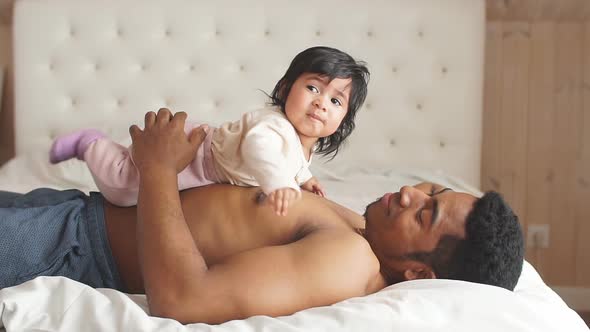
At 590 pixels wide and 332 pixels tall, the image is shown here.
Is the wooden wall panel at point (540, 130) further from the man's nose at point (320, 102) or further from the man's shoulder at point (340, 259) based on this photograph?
the man's shoulder at point (340, 259)

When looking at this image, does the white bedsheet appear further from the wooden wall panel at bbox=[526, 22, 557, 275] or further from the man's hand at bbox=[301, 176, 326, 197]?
the wooden wall panel at bbox=[526, 22, 557, 275]

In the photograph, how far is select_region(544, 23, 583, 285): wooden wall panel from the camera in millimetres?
3250

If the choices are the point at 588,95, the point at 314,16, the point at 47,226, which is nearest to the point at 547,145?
the point at 588,95

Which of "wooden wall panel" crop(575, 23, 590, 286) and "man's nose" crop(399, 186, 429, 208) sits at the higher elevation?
"man's nose" crop(399, 186, 429, 208)

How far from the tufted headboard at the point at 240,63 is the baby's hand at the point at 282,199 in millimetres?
1849

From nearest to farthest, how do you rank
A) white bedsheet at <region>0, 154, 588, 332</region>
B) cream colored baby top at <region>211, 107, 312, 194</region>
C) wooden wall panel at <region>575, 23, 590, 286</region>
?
white bedsheet at <region>0, 154, 588, 332</region>
cream colored baby top at <region>211, 107, 312, 194</region>
wooden wall panel at <region>575, 23, 590, 286</region>

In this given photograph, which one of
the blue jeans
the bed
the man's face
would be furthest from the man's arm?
the bed

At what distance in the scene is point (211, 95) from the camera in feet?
10.1

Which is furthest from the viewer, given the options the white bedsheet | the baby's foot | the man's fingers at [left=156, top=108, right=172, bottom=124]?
the baby's foot

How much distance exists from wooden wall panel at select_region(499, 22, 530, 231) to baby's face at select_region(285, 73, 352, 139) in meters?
2.14

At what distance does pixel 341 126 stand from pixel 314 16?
167 centimetres

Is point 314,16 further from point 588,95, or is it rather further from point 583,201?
point 583,201

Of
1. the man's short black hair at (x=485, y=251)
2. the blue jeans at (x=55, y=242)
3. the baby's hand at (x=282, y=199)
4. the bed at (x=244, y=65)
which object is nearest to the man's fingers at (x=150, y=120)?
the blue jeans at (x=55, y=242)

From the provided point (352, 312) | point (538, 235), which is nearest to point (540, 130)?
point (538, 235)
